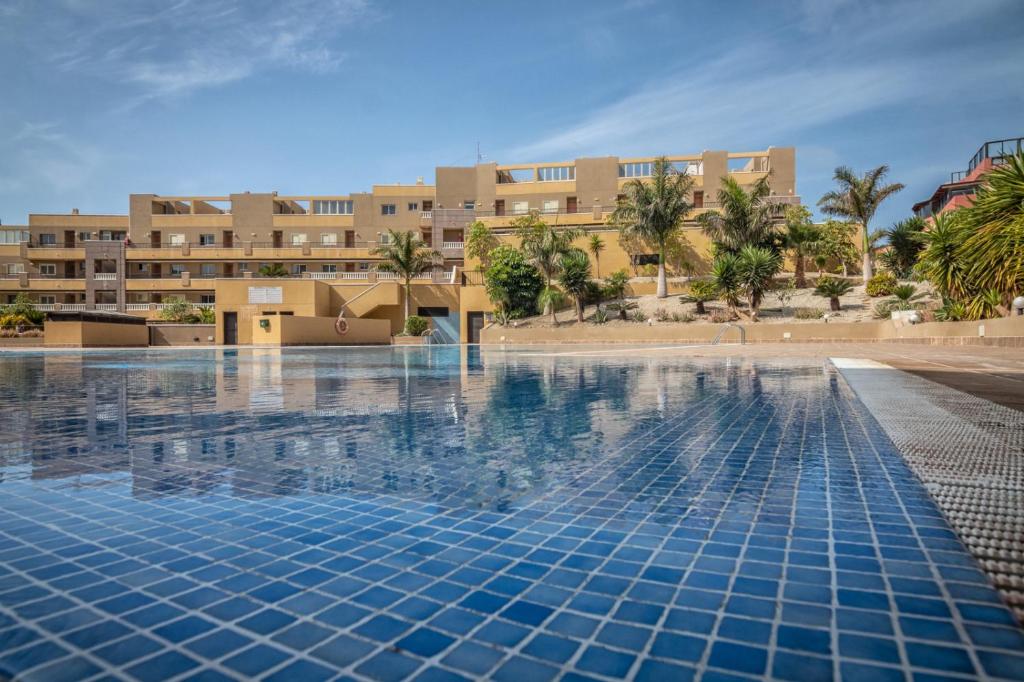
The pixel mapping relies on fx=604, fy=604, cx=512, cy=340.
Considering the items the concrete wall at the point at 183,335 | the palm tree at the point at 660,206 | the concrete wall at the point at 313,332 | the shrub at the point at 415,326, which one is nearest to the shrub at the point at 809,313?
the palm tree at the point at 660,206

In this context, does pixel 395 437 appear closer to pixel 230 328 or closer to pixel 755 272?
pixel 755 272

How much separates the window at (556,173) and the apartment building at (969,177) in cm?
2556

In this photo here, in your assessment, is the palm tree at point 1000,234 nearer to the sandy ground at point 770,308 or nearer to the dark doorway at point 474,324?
the sandy ground at point 770,308

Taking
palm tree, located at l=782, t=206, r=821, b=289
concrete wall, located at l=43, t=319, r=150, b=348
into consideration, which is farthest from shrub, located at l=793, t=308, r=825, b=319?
concrete wall, located at l=43, t=319, r=150, b=348

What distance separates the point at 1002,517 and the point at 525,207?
48.4 m

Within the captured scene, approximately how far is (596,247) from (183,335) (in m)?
28.1

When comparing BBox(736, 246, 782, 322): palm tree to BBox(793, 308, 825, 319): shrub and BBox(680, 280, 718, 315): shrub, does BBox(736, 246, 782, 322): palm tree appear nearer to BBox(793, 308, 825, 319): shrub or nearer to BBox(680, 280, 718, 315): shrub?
BBox(680, 280, 718, 315): shrub

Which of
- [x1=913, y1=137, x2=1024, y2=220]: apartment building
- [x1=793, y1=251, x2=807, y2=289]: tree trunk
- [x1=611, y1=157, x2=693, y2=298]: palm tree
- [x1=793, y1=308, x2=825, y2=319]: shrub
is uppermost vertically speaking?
[x1=913, y1=137, x2=1024, y2=220]: apartment building

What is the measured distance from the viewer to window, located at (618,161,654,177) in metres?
49.7

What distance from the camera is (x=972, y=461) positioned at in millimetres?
3125

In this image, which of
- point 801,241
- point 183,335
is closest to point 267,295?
point 183,335

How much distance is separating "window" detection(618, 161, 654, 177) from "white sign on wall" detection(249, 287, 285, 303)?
28206 mm

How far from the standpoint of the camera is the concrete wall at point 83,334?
31.5m

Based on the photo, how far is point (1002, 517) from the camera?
89.4 inches
